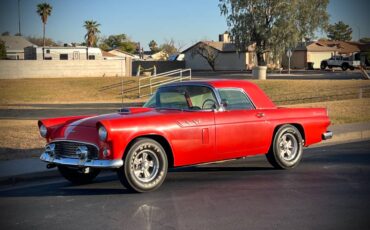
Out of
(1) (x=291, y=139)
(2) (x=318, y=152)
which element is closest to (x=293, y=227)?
(1) (x=291, y=139)

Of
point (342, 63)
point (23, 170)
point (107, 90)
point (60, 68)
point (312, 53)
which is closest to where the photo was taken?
point (23, 170)

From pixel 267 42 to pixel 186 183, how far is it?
4328 cm

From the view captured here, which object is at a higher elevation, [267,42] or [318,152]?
[267,42]

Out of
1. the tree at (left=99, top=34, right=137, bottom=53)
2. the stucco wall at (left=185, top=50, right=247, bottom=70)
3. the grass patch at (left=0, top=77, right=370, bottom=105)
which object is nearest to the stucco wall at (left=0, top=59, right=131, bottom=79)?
the grass patch at (left=0, top=77, right=370, bottom=105)

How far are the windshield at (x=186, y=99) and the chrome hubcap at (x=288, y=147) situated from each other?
1580 millimetres

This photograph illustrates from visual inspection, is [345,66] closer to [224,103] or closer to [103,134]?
[224,103]

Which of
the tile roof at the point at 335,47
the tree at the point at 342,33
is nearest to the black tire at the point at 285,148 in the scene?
the tile roof at the point at 335,47

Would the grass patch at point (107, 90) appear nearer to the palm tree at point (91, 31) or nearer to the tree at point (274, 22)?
the tree at point (274, 22)

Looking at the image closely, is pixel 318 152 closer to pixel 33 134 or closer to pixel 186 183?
pixel 186 183

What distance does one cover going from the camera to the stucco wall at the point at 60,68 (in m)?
46.6

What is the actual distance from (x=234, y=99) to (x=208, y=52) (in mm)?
65606

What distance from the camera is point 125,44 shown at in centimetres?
12200

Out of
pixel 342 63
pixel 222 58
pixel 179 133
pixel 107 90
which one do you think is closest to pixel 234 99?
pixel 179 133

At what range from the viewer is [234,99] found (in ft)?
27.2
